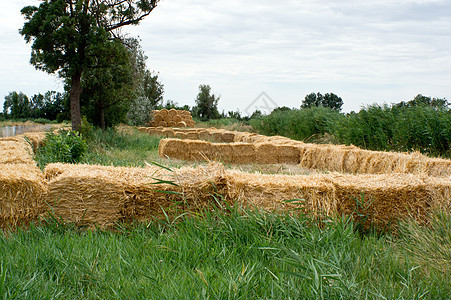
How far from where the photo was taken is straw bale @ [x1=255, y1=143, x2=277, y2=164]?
11.5m

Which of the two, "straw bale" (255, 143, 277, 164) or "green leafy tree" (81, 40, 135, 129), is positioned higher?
"green leafy tree" (81, 40, 135, 129)

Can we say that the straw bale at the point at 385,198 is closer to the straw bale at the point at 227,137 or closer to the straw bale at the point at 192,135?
the straw bale at the point at 227,137

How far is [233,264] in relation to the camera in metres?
2.63

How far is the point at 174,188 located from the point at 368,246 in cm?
182

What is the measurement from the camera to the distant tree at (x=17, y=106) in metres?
55.0

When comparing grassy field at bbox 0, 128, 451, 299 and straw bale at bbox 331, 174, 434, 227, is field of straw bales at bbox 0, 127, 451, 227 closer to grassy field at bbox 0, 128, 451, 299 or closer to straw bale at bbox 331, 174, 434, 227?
straw bale at bbox 331, 174, 434, 227

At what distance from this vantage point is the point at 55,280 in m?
2.59

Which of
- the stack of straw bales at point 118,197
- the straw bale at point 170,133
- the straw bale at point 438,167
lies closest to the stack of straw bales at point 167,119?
the straw bale at point 170,133

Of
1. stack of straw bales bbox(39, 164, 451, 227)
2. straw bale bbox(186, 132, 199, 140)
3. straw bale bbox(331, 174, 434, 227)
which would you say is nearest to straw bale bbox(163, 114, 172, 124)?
straw bale bbox(186, 132, 199, 140)

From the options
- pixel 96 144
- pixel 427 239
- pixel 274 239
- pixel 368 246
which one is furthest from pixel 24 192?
pixel 96 144

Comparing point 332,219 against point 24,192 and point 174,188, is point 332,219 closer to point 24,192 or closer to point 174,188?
point 174,188

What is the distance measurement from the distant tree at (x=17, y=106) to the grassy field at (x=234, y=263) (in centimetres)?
5922

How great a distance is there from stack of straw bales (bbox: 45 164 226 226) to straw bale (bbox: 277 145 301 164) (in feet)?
25.8

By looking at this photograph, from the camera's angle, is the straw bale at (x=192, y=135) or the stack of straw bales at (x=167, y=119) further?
the stack of straw bales at (x=167, y=119)
